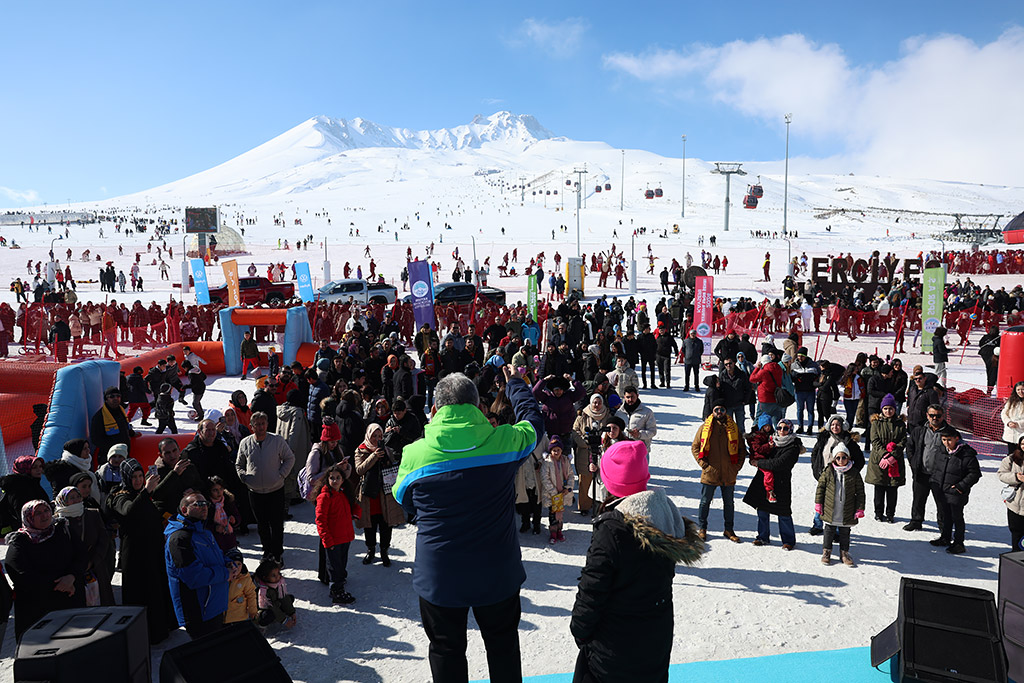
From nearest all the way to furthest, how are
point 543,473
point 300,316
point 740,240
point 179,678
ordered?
point 179,678, point 543,473, point 300,316, point 740,240

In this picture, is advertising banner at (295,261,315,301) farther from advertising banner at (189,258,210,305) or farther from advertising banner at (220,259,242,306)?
advertising banner at (220,259,242,306)

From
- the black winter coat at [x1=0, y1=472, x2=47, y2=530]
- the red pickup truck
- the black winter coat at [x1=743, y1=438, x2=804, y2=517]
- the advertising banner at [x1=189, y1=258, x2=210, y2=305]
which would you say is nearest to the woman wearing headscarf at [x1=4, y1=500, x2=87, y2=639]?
the black winter coat at [x1=0, y1=472, x2=47, y2=530]

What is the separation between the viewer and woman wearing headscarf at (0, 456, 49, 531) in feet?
18.0

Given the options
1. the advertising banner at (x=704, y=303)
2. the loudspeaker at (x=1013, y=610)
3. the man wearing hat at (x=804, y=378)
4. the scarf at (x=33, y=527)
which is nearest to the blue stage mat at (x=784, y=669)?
the loudspeaker at (x=1013, y=610)

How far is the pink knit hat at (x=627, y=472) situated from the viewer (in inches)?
123

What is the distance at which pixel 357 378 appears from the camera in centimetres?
925

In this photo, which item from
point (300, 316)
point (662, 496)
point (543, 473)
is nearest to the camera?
point (662, 496)

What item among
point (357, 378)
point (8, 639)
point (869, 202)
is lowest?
point (8, 639)

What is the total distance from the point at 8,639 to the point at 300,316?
10460 mm

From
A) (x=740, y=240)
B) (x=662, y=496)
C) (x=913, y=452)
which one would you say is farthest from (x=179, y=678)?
(x=740, y=240)

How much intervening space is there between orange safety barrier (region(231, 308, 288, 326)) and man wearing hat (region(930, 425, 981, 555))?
492 inches

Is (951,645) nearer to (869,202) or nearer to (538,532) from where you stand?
(538,532)

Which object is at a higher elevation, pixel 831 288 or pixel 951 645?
pixel 831 288

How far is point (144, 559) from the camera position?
5125 mm
